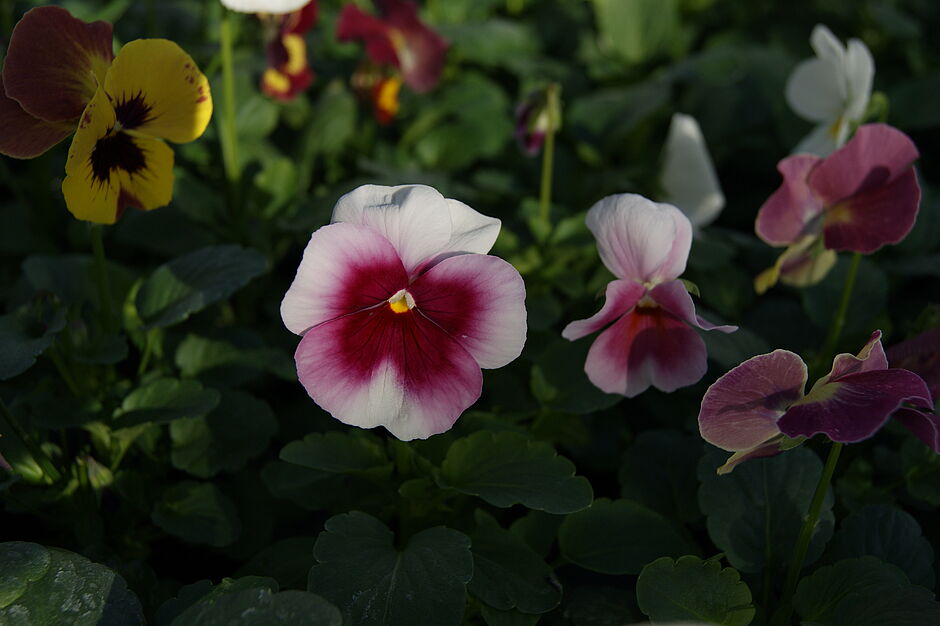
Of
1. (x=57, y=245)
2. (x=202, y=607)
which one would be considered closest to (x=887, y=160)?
(x=202, y=607)

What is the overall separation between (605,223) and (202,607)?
24.7 inches

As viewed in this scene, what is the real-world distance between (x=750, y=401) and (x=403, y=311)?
0.40 metres

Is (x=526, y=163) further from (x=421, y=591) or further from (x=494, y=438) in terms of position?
(x=421, y=591)

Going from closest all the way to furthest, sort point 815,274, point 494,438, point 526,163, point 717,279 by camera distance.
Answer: point 494,438 < point 815,274 < point 717,279 < point 526,163

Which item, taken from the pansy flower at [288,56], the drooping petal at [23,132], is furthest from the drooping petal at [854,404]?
the pansy flower at [288,56]

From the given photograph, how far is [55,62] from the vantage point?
1.10 m

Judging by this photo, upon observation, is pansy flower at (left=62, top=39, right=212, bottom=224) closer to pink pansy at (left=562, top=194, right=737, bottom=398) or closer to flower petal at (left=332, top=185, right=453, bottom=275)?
flower petal at (left=332, top=185, right=453, bottom=275)

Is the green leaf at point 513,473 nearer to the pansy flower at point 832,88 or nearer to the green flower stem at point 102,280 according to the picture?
the green flower stem at point 102,280

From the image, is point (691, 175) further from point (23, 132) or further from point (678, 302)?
point (23, 132)

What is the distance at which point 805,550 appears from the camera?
1.10 metres

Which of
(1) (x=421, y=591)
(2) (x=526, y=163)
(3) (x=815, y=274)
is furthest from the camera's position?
(2) (x=526, y=163)

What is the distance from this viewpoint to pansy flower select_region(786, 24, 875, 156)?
1.61 meters

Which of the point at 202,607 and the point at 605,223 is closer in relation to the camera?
the point at 202,607

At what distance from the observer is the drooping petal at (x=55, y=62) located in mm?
1066
